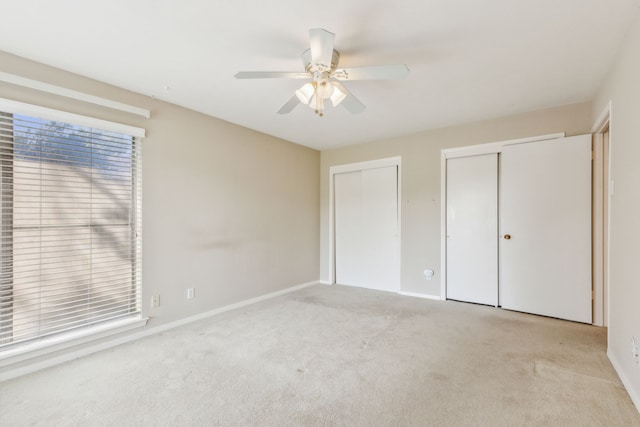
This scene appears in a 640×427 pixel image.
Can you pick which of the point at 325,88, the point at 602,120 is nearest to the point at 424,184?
the point at 602,120

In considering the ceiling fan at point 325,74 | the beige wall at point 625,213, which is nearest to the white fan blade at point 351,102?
the ceiling fan at point 325,74

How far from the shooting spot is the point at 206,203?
11.3ft

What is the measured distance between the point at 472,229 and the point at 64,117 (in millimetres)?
4440

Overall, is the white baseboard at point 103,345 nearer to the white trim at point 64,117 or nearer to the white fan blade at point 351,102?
the white trim at point 64,117

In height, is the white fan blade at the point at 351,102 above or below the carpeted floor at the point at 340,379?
above

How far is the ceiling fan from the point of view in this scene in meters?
1.76

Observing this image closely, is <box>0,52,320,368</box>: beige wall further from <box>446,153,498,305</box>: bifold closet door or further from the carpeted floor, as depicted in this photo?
<box>446,153,498,305</box>: bifold closet door

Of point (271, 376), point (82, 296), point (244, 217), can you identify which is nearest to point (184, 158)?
point (244, 217)

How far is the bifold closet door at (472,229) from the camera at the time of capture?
3.69 m

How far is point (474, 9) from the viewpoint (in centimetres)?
171

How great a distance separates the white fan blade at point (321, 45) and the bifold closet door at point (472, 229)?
2.76 m

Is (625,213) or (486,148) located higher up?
(486,148)

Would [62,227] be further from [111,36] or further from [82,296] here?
[111,36]

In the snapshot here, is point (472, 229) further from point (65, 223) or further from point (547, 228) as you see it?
point (65, 223)
